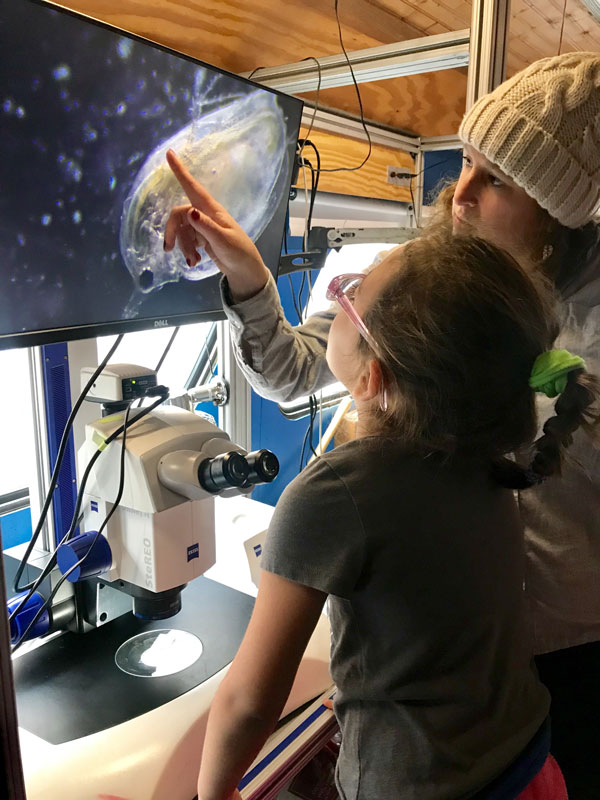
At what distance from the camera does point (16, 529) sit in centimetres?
208

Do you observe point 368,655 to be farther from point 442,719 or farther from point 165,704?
point 165,704

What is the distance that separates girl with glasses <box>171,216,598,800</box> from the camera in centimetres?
72

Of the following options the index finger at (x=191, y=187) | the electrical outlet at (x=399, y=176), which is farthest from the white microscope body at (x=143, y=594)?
the electrical outlet at (x=399, y=176)

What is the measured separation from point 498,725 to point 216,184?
0.94m

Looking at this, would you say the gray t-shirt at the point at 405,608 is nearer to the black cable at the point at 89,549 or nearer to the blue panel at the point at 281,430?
the black cable at the point at 89,549

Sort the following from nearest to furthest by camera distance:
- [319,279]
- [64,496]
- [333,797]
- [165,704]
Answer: [165,704]
[64,496]
[333,797]
[319,279]

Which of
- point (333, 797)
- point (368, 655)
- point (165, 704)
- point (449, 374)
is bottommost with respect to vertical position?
point (333, 797)

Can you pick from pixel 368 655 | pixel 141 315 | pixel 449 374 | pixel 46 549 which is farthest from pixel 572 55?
pixel 46 549

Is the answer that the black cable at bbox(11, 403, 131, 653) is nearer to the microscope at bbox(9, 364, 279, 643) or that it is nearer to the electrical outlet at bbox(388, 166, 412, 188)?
the microscope at bbox(9, 364, 279, 643)

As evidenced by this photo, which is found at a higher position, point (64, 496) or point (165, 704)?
point (64, 496)

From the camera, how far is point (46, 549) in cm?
127

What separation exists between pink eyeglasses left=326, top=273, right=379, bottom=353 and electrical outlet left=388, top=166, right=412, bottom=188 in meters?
1.90

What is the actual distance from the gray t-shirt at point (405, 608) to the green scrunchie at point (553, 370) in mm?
143

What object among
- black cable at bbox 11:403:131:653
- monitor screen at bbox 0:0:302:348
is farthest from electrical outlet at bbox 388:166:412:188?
black cable at bbox 11:403:131:653
